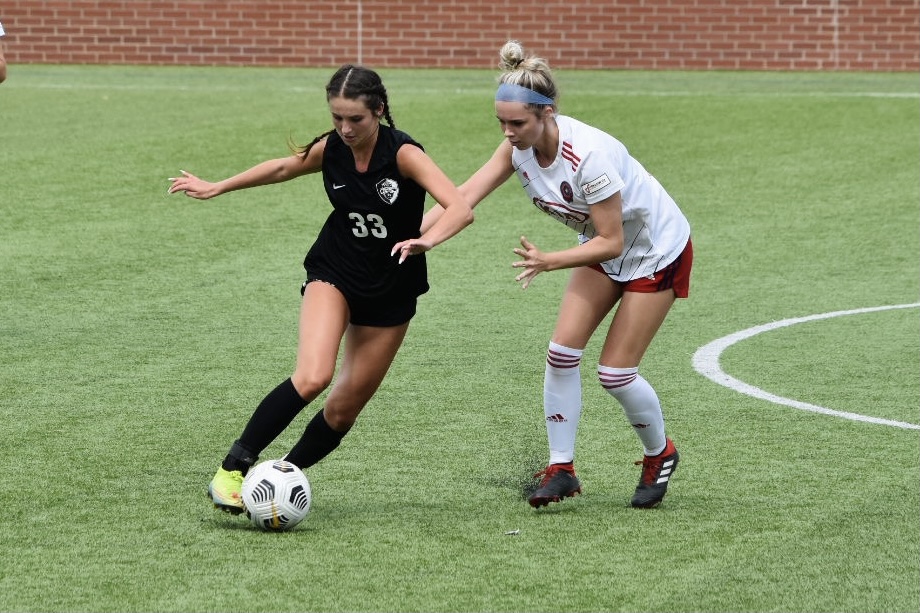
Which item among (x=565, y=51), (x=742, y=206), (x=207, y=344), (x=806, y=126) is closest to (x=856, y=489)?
(x=207, y=344)

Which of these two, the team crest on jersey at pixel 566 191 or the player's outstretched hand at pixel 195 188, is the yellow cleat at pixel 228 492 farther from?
the team crest on jersey at pixel 566 191

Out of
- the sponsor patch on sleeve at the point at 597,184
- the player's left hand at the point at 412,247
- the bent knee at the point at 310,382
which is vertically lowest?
the bent knee at the point at 310,382

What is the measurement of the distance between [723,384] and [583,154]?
Result: 126 inches

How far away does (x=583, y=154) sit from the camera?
6.20m

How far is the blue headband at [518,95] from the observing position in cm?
616

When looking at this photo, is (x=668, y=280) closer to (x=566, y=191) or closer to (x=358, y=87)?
(x=566, y=191)

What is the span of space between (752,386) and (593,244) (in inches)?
124

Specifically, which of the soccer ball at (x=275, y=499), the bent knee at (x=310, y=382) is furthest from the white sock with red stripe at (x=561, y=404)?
the soccer ball at (x=275, y=499)

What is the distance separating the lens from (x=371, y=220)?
20.6 feet

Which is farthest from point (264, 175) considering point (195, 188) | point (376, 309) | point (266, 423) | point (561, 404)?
point (561, 404)

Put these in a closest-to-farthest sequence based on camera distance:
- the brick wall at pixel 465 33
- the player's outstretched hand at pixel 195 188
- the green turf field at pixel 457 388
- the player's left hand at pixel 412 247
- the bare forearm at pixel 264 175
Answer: the green turf field at pixel 457 388 < the player's left hand at pixel 412 247 < the bare forearm at pixel 264 175 < the player's outstretched hand at pixel 195 188 < the brick wall at pixel 465 33

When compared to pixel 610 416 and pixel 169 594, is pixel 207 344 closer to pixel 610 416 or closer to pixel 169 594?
pixel 610 416

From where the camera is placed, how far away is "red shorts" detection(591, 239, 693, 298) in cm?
652

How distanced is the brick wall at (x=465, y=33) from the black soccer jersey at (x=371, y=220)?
17.9 metres
